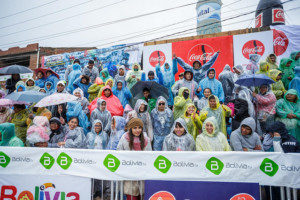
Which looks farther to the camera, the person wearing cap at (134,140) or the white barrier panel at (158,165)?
the person wearing cap at (134,140)

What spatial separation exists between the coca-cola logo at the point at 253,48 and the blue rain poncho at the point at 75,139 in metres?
7.33

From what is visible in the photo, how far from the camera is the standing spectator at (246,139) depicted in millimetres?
3842

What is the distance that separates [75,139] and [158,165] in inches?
84.5

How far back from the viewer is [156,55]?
410 inches

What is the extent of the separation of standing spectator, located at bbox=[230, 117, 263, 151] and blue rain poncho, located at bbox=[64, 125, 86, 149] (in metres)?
2.87

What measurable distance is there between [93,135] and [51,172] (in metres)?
1.46

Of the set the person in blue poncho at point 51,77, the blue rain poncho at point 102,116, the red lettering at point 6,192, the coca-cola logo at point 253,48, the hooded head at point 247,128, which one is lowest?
the red lettering at point 6,192

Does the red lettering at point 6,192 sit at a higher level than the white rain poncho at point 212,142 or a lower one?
lower

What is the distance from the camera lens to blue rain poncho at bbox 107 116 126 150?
447 cm

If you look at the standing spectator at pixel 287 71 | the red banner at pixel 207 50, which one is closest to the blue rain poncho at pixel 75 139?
the standing spectator at pixel 287 71

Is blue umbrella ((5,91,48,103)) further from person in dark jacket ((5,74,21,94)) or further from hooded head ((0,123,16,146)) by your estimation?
person in dark jacket ((5,74,21,94))

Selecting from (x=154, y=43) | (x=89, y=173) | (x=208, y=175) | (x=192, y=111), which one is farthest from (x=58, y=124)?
(x=154, y=43)

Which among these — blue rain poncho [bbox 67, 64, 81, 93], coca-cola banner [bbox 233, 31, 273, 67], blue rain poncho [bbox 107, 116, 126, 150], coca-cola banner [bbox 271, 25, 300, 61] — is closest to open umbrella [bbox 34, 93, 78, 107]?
blue rain poncho [bbox 107, 116, 126, 150]

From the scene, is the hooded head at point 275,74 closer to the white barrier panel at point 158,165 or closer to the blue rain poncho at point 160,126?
the blue rain poncho at point 160,126
